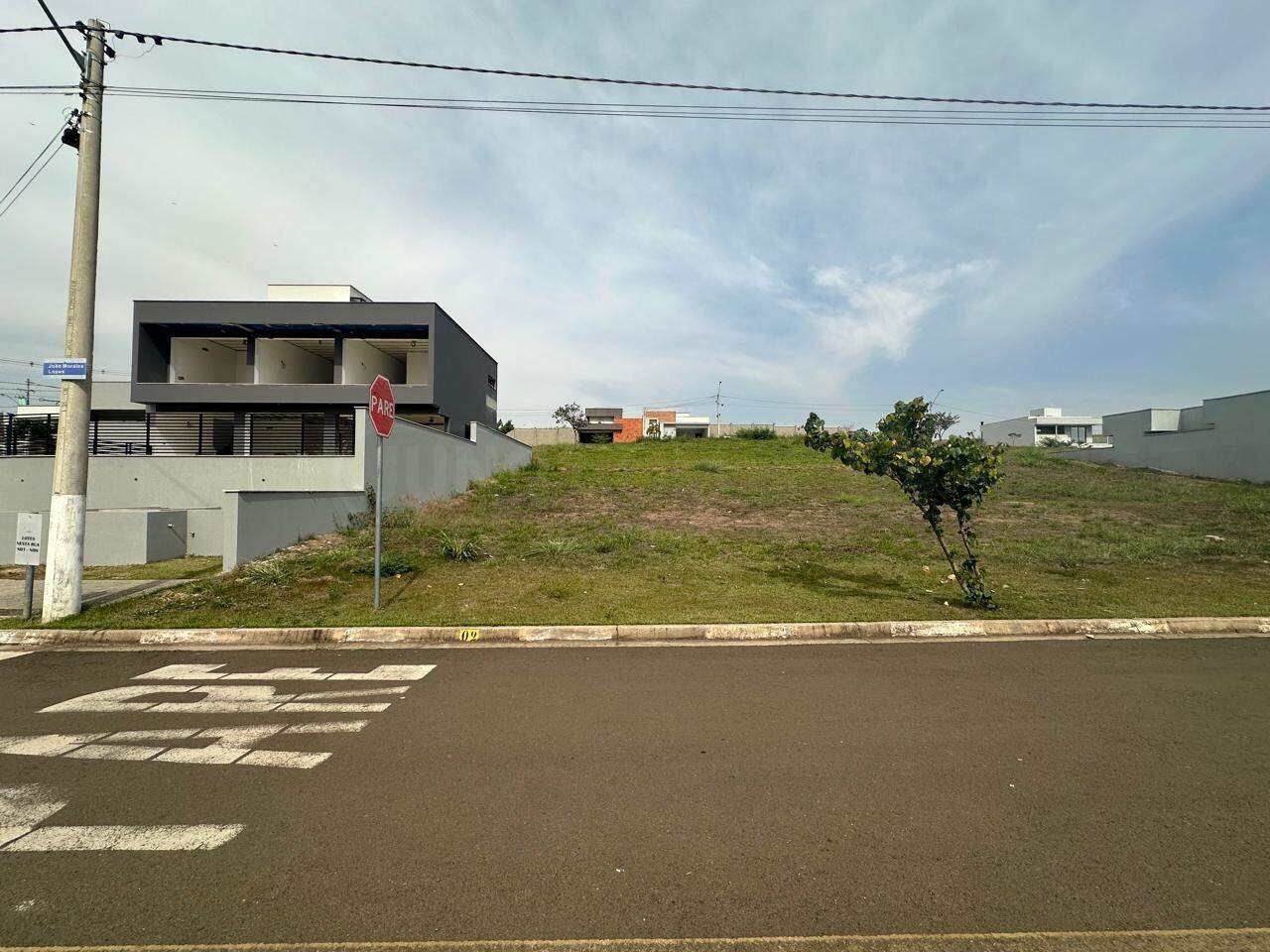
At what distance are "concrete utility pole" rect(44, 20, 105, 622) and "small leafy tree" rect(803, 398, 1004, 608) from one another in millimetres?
9888

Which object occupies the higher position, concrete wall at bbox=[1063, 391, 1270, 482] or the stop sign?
concrete wall at bbox=[1063, 391, 1270, 482]

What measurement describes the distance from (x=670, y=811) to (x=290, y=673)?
4.40 m

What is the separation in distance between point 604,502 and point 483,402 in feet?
46.0

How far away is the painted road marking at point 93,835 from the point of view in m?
3.06

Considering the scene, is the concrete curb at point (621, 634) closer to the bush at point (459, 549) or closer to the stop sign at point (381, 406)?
the stop sign at point (381, 406)

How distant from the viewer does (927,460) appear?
8.34m

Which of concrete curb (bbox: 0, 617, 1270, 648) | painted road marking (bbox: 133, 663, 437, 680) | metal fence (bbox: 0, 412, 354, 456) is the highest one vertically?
metal fence (bbox: 0, 412, 354, 456)

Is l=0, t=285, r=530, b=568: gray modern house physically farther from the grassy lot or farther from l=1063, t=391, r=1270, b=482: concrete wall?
l=1063, t=391, r=1270, b=482: concrete wall

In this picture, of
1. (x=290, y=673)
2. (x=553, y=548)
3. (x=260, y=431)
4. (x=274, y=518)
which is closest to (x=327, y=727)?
(x=290, y=673)

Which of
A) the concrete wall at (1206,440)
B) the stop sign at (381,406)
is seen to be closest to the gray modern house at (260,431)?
the stop sign at (381,406)

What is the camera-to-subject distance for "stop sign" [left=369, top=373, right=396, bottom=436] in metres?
8.02

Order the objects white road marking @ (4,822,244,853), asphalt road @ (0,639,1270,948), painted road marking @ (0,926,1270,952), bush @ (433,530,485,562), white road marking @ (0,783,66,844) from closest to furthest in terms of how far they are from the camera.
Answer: painted road marking @ (0,926,1270,952) → asphalt road @ (0,639,1270,948) → white road marking @ (4,822,244,853) → white road marking @ (0,783,66,844) → bush @ (433,530,485,562)

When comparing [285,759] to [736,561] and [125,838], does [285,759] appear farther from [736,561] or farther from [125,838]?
[736,561]

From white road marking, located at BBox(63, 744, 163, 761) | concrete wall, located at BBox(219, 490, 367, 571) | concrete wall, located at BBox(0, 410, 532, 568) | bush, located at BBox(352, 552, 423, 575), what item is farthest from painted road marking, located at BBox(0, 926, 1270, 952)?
concrete wall, located at BBox(0, 410, 532, 568)
